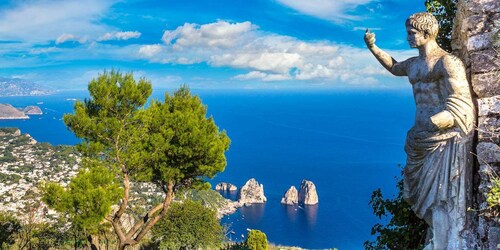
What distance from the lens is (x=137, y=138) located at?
373 inches

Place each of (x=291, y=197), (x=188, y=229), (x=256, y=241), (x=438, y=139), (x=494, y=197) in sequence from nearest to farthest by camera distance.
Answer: (x=494, y=197)
(x=438, y=139)
(x=256, y=241)
(x=188, y=229)
(x=291, y=197)

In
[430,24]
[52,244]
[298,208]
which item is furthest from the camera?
[298,208]

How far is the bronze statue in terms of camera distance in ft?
10.9

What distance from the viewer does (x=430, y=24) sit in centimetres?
357

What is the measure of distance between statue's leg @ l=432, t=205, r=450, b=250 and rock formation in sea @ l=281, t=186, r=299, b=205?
5894cm

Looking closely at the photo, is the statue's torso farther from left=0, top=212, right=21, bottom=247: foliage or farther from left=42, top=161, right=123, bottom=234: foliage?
left=0, top=212, right=21, bottom=247: foliage

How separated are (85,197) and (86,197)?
2 cm

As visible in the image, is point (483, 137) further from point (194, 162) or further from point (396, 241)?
point (194, 162)

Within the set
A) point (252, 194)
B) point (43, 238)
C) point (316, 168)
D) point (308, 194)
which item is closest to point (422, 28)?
point (43, 238)

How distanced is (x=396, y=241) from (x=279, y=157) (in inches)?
3229

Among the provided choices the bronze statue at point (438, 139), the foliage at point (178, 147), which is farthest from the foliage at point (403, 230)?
the foliage at point (178, 147)

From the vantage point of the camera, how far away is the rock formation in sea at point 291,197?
6178 cm

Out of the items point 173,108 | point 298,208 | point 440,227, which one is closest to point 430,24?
point 440,227

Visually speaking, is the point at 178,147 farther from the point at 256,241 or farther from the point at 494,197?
the point at 494,197
